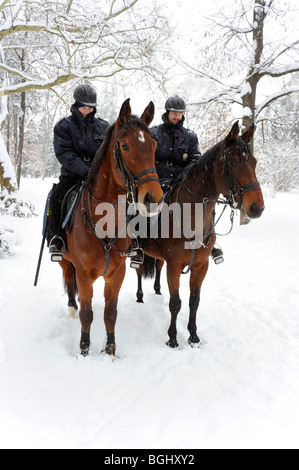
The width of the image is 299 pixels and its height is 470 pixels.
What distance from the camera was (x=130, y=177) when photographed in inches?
102

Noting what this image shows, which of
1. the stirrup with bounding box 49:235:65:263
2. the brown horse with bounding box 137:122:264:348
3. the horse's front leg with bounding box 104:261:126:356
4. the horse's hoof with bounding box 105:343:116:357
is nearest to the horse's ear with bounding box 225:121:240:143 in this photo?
the brown horse with bounding box 137:122:264:348

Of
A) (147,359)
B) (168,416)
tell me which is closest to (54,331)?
(147,359)

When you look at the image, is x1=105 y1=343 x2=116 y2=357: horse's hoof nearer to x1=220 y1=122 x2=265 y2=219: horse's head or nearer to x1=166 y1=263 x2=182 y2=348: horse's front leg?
x1=166 y1=263 x2=182 y2=348: horse's front leg

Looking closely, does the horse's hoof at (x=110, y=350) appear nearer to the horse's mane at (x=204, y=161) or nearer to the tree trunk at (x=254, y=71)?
the horse's mane at (x=204, y=161)

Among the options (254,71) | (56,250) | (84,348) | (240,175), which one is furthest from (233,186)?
(254,71)

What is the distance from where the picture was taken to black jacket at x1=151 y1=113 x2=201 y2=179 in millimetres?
4477

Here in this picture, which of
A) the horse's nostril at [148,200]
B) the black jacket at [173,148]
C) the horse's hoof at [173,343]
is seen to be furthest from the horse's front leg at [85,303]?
the black jacket at [173,148]

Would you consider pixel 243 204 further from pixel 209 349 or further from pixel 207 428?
pixel 207 428

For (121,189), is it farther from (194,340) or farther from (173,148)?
(194,340)

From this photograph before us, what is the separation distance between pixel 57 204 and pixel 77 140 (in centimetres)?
85

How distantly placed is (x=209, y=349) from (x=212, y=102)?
31.7 feet

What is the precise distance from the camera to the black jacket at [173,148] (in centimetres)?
448
